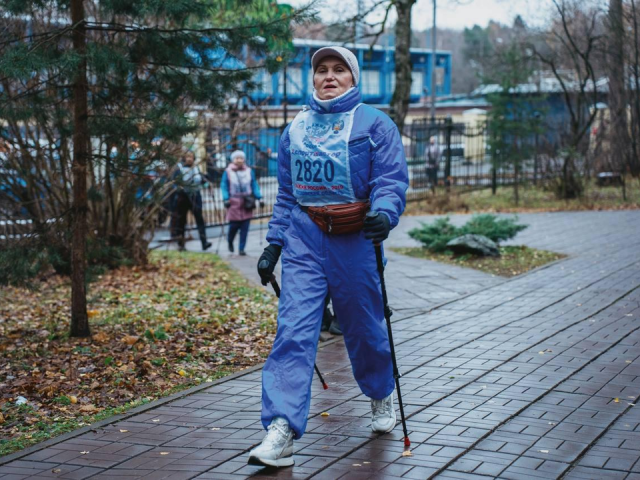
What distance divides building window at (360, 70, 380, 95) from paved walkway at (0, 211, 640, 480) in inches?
1431

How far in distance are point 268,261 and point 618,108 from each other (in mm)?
20652

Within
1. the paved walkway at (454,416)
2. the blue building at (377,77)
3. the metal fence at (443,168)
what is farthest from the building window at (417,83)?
the paved walkway at (454,416)

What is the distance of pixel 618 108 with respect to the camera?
23.2 m

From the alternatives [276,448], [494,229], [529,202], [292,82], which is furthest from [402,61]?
[276,448]

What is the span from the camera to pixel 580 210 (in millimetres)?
19438

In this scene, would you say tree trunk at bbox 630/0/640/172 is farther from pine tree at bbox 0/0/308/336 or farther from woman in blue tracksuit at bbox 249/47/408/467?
woman in blue tracksuit at bbox 249/47/408/467

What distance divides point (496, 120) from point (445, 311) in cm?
1298

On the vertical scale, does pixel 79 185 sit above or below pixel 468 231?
above

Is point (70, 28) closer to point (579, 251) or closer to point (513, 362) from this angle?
point (513, 362)

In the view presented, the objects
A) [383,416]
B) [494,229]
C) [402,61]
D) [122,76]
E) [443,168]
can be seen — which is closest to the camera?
[383,416]

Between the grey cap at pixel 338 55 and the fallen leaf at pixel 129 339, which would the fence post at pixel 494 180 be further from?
the grey cap at pixel 338 55

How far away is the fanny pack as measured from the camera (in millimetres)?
4461

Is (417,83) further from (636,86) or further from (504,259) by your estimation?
(504,259)

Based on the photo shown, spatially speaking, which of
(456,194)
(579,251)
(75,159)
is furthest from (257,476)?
(456,194)
